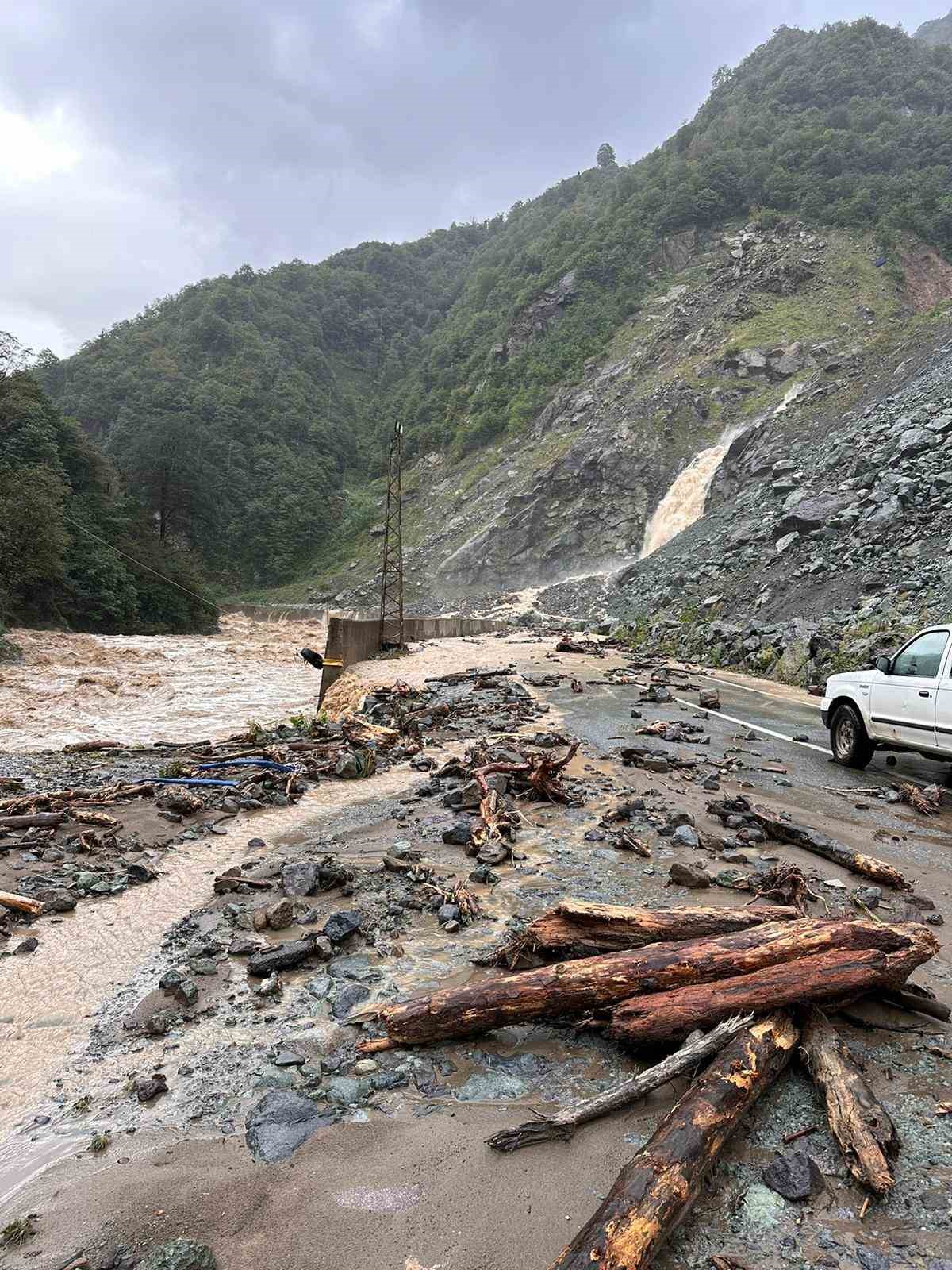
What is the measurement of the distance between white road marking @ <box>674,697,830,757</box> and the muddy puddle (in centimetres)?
983

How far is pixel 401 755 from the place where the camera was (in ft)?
34.0

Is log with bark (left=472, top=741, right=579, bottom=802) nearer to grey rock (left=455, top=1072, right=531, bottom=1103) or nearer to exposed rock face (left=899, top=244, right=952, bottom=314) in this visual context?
grey rock (left=455, top=1072, right=531, bottom=1103)

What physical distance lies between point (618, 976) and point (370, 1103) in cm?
128

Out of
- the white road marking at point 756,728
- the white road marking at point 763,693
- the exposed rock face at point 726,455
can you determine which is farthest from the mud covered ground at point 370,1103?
the exposed rock face at point 726,455

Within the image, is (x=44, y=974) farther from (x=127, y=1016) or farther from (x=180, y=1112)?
(x=180, y=1112)

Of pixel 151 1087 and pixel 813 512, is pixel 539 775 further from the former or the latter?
pixel 813 512

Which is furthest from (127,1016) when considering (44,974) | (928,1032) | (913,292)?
(913,292)

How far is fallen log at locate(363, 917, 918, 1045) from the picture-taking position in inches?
129

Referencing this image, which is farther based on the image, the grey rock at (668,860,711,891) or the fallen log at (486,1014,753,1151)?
the grey rock at (668,860,711,891)

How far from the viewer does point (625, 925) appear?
3.75m

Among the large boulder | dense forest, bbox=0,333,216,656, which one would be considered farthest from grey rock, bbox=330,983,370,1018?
dense forest, bbox=0,333,216,656

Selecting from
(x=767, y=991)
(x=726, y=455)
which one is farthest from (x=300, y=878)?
(x=726, y=455)

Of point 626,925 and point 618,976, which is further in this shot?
point 626,925

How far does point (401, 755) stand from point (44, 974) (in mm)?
6176
